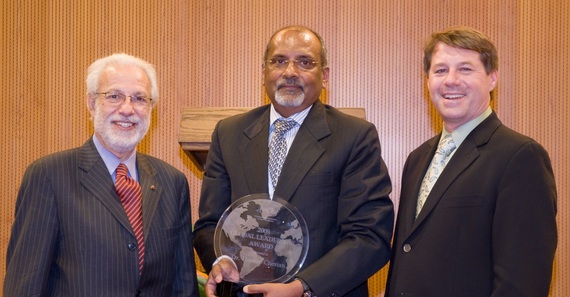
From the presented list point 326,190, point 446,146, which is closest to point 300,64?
point 326,190

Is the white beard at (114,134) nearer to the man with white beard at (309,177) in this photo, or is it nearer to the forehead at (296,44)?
the man with white beard at (309,177)

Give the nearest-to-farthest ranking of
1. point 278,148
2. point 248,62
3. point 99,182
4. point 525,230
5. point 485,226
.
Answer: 1. point 525,230
2. point 485,226
3. point 99,182
4. point 278,148
5. point 248,62

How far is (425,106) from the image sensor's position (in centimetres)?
409

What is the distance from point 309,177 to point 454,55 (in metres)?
0.67

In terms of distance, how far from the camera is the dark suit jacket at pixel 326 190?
234 cm

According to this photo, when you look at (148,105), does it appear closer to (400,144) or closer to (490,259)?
(490,259)

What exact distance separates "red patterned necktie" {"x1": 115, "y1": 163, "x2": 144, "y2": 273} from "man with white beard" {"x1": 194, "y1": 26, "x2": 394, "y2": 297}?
0.27 m

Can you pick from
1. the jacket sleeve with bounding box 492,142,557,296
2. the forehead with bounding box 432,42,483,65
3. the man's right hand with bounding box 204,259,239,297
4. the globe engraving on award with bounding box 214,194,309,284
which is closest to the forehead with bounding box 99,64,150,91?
the globe engraving on award with bounding box 214,194,309,284

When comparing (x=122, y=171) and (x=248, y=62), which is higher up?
(x=248, y=62)

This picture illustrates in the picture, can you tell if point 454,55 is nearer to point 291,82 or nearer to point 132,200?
point 291,82

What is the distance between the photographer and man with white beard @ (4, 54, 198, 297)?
222 centimetres

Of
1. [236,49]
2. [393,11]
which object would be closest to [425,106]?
[393,11]

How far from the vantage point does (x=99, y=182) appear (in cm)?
237

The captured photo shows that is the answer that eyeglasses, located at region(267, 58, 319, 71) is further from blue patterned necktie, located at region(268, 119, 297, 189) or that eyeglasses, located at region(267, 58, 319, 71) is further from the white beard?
the white beard
